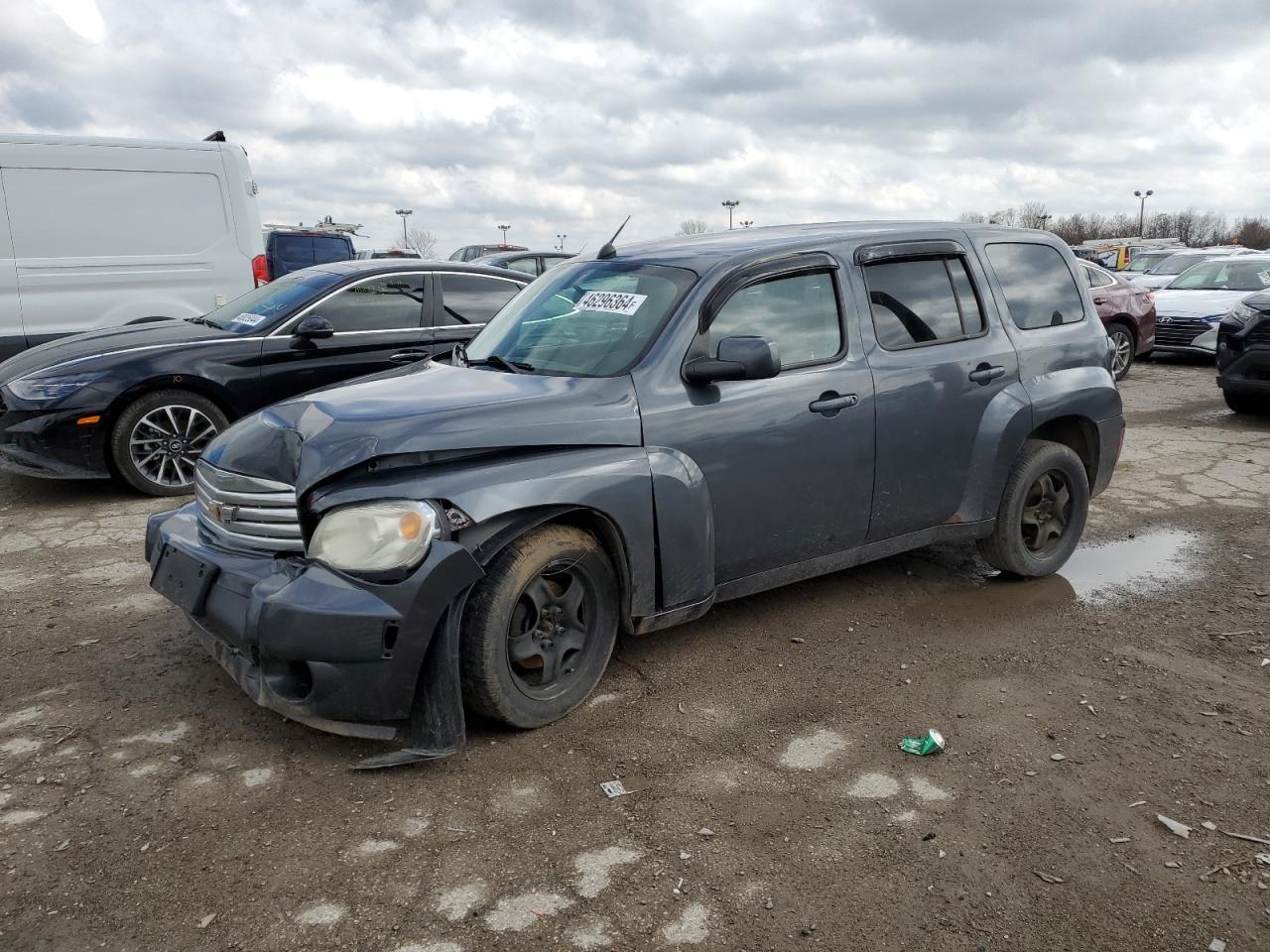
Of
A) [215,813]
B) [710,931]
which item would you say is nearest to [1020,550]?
[710,931]

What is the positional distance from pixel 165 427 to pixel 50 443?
68cm

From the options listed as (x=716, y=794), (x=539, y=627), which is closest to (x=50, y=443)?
(x=539, y=627)

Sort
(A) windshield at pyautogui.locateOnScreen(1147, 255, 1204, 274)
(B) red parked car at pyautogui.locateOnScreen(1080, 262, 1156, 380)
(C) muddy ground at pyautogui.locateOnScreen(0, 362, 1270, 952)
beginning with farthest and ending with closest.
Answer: (A) windshield at pyautogui.locateOnScreen(1147, 255, 1204, 274)
(B) red parked car at pyautogui.locateOnScreen(1080, 262, 1156, 380)
(C) muddy ground at pyautogui.locateOnScreen(0, 362, 1270, 952)

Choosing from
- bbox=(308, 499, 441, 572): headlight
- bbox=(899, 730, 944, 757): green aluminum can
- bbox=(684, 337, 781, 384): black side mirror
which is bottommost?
bbox=(899, 730, 944, 757): green aluminum can

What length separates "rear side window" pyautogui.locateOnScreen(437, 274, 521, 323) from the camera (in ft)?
24.3

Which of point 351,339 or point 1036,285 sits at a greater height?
point 1036,285

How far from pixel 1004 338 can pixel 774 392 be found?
144 centimetres

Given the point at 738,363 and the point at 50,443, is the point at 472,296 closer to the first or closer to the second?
the point at 50,443

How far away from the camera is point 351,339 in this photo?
22.9 ft

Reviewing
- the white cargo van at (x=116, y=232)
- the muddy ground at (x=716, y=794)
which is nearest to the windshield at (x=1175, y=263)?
the muddy ground at (x=716, y=794)

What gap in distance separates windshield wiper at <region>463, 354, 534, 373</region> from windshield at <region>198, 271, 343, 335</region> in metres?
3.15

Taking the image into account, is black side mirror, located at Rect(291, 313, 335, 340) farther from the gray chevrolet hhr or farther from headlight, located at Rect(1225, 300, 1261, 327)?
headlight, located at Rect(1225, 300, 1261, 327)

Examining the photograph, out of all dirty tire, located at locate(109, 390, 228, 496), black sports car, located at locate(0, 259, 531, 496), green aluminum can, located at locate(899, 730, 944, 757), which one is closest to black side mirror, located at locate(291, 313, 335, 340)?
black sports car, located at locate(0, 259, 531, 496)

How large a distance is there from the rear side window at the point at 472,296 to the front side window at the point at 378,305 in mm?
209
